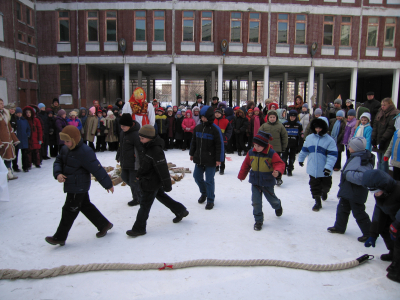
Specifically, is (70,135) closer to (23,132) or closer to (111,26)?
(23,132)

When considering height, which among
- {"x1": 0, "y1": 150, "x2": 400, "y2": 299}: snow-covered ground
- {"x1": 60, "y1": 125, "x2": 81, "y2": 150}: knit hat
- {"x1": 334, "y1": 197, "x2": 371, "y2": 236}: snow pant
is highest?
{"x1": 60, "y1": 125, "x2": 81, "y2": 150}: knit hat

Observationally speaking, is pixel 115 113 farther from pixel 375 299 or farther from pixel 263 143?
pixel 375 299

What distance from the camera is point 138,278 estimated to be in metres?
3.26

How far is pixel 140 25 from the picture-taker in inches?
813

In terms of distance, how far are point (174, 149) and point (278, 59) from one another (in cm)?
1262

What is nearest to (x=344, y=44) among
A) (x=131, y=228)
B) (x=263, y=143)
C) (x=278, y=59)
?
(x=278, y=59)

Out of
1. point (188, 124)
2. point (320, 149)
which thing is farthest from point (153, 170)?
point (188, 124)

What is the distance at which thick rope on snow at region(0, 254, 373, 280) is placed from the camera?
3268mm

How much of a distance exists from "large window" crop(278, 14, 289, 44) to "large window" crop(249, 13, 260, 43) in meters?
1.54

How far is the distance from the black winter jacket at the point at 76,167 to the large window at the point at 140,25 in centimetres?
1857

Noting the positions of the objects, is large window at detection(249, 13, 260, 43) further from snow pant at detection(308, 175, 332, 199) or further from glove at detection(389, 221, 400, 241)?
glove at detection(389, 221, 400, 241)

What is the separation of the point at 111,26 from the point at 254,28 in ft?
32.4

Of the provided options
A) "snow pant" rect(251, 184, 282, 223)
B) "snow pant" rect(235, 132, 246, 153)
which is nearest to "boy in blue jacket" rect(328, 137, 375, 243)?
"snow pant" rect(251, 184, 282, 223)

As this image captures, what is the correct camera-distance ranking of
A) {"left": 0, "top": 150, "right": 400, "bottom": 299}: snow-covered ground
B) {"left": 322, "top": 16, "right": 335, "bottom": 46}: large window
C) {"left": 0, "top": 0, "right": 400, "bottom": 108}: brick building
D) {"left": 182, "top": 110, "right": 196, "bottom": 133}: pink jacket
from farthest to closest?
{"left": 322, "top": 16, "right": 335, "bottom": 46}: large window, {"left": 0, "top": 0, "right": 400, "bottom": 108}: brick building, {"left": 182, "top": 110, "right": 196, "bottom": 133}: pink jacket, {"left": 0, "top": 150, "right": 400, "bottom": 299}: snow-covered ground
